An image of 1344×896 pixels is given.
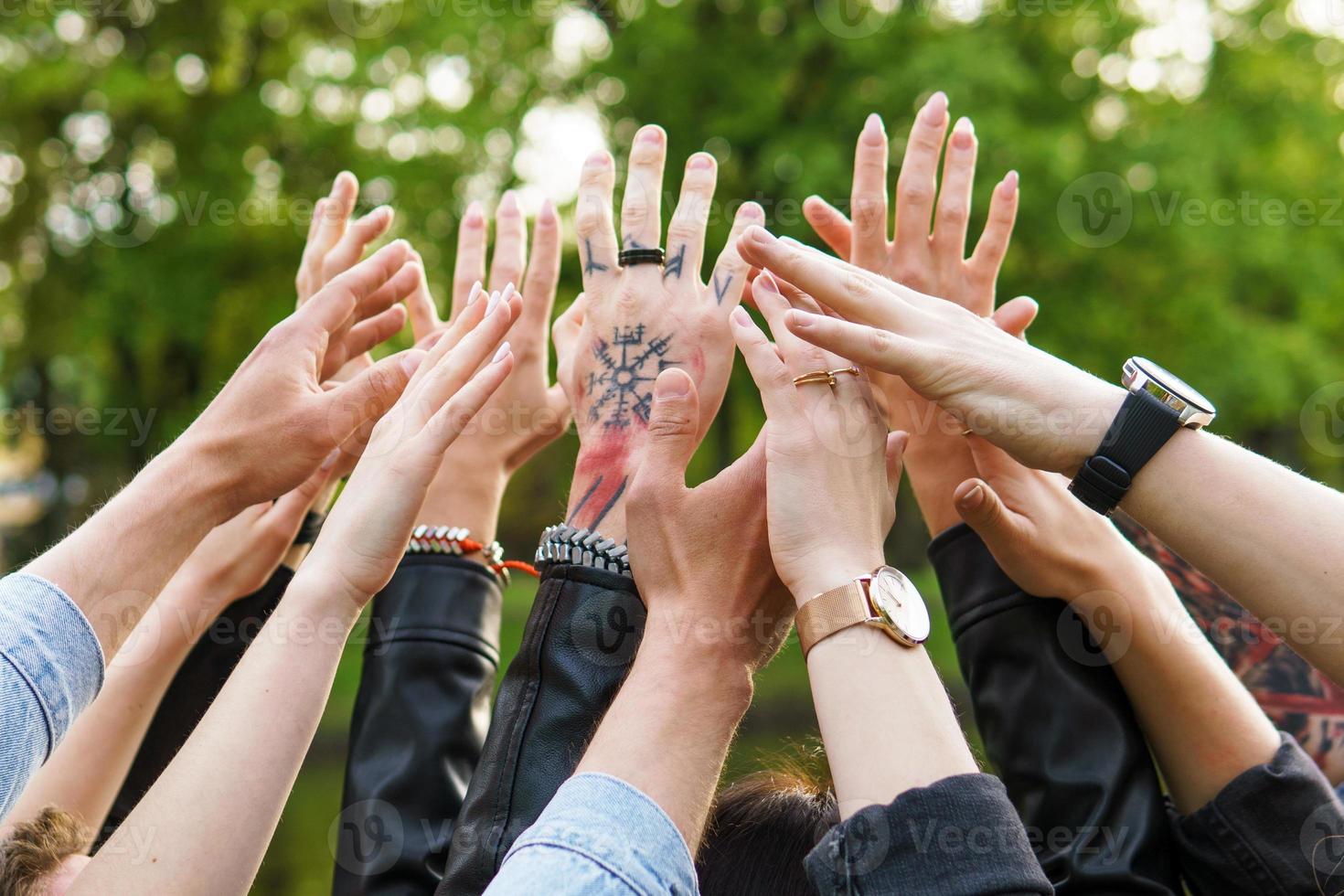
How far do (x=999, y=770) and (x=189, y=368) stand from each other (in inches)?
521

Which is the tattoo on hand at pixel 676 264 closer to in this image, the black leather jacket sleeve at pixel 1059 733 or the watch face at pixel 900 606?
the black leather jacket sleeve at pixel 1059 733

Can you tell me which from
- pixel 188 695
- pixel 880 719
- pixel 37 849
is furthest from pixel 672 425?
pixel 188 695

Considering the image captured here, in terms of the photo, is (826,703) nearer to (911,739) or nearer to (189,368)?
(911,739)

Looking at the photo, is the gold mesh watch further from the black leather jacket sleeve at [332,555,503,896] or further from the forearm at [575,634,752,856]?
the black leather jacket sleeve at [332,555,503,896]

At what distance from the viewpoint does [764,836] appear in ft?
5.82

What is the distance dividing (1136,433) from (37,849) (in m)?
1.87

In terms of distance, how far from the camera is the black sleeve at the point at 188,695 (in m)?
2.38

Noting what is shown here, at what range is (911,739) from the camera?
1.34 metres

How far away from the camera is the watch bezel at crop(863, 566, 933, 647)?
55.2 inches

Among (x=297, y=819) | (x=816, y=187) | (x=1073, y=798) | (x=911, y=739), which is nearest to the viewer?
(x=911, y=739)

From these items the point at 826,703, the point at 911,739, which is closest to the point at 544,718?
the point at 826,703

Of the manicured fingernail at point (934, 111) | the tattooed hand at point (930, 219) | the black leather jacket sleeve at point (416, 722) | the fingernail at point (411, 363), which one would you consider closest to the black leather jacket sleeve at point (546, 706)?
the black leather jacket sleeve at point (416, 722)

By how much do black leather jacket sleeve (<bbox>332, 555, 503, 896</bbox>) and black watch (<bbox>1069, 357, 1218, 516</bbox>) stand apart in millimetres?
1093

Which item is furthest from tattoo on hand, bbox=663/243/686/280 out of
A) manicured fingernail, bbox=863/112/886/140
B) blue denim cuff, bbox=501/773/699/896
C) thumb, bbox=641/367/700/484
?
blue denim cuff, bbox=501/773/699/896
